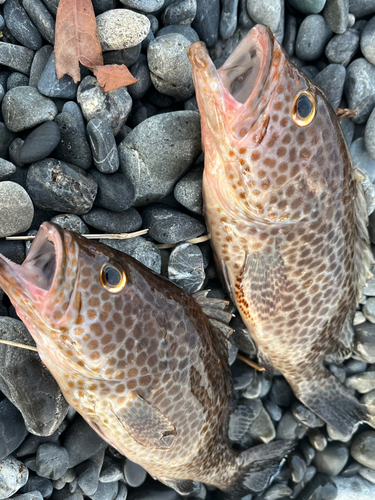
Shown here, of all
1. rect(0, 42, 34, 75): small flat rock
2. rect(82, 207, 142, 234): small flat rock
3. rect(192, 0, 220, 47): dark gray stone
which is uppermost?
rect(192, 0, 220, 47): dark gray stone

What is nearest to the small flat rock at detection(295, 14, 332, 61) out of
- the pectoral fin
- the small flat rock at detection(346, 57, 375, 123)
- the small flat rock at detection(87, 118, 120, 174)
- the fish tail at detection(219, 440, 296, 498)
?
the small flat rock at detection(346, 57, 375, 123)

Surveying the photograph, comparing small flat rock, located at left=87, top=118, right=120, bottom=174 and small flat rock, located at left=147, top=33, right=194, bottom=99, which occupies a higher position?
small flat rock, located at left=147, top=33, right=194, bottom=99

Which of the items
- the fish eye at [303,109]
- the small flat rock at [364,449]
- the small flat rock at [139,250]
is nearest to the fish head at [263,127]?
the fish eye at [303,109]

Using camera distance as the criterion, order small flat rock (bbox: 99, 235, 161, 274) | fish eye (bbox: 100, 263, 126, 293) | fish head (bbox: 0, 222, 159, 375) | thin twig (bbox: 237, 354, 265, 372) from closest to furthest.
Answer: fish head (bbox: 0, 222, 159, 375)
fish eye (bbox: 100, 263, 126, 293)
small flat rock (bbox: 99, 235, 161, 274)
thin twig (bbox: 237, 354, 265, 372)

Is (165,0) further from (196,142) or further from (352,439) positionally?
(352,439)

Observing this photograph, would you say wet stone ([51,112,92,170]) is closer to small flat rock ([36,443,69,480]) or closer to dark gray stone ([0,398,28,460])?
dark gray stone ([0,398,28,460])

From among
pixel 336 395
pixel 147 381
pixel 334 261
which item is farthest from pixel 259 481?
pixel 334 261

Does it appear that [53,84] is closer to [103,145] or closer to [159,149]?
[103,145]
